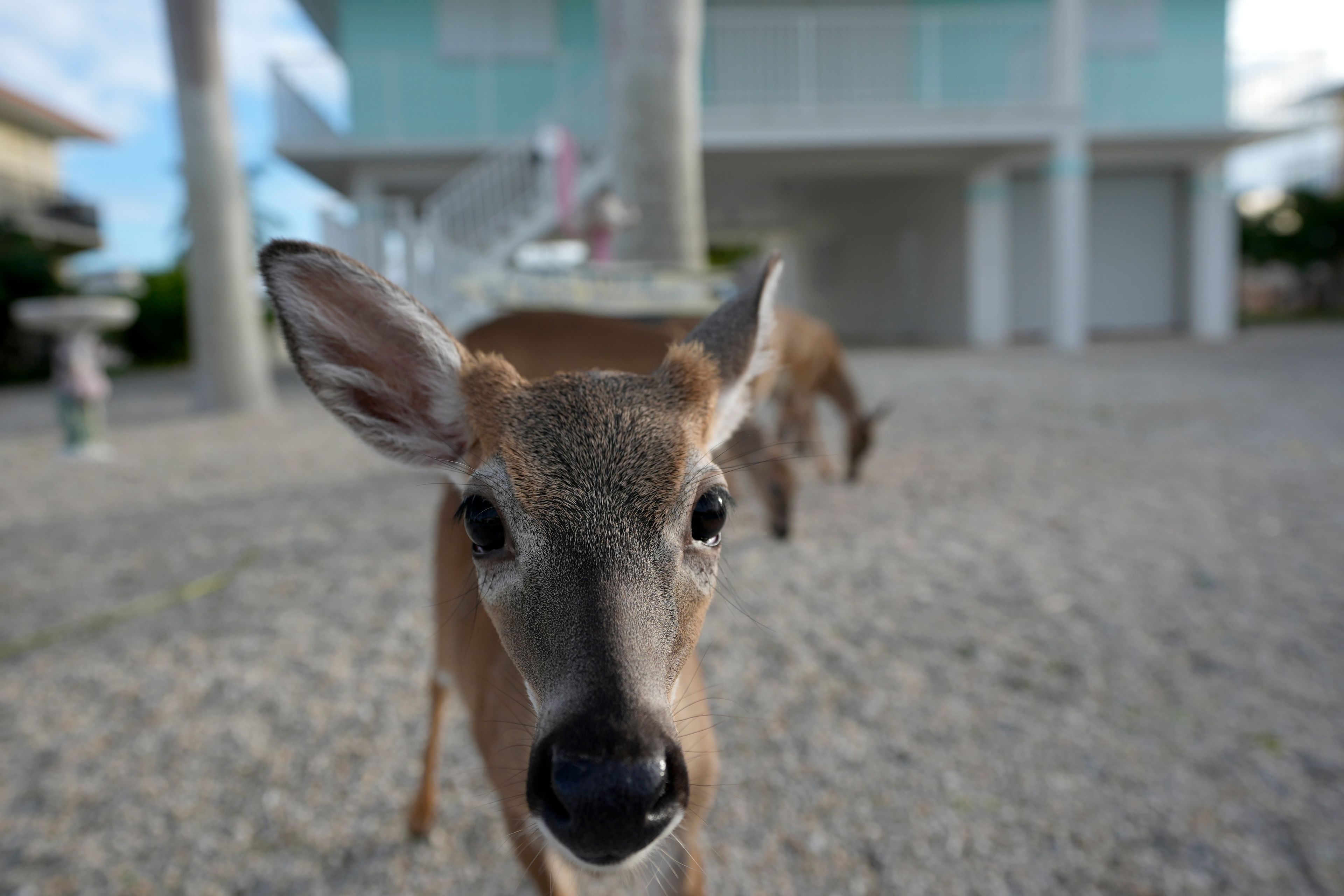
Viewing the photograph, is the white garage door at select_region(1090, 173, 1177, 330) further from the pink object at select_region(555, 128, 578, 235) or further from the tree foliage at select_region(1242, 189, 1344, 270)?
the pink object at select_region(555, 128, 578, 235)

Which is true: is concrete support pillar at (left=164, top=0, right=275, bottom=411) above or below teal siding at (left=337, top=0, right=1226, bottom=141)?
below

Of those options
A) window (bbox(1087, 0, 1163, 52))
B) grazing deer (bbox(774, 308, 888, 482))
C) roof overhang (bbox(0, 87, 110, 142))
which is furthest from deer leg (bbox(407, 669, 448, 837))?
roof overhang (bbox(0, 87, 110, 142))

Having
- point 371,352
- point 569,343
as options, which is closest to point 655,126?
point 569,343

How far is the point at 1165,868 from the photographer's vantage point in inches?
108

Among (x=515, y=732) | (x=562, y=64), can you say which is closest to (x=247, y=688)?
(x=515, y=732)

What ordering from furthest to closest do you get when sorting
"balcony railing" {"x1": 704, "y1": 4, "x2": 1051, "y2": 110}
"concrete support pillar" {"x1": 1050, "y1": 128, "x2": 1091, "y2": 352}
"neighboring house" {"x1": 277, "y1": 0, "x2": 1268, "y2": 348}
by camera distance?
"balcony railing" {"x1": 704, "y1": 4, "x2": 1051, "y2": 110}, "concrete support pillar" {"x1": 1050, "y1": 128, "x2": 1091, "y2": 352}, "neighboring house" {"x1": 277, "y1": 0, "x2": 1268, "y2": 348}

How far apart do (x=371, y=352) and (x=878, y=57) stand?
19.7 metres

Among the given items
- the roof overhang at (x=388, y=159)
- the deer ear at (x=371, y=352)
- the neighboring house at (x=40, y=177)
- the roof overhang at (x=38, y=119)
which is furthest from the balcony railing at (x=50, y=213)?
the deer ear at (x=371, y=352)

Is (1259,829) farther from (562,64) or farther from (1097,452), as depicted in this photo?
(562,64)

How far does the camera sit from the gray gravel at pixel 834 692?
2836mm

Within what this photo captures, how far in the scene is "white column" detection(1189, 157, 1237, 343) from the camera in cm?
1923

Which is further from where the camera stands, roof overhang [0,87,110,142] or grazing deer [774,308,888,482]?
roof overhang [0,87,110,142]

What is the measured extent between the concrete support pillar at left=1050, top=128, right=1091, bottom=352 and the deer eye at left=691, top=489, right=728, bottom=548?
17188 mm

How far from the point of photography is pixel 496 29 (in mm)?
17906
